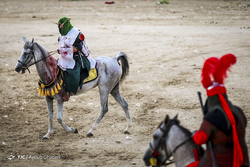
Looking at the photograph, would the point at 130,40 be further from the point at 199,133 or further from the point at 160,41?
the point at 199,133

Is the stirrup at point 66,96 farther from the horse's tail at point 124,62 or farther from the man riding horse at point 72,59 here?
the horse's tail at point 124,62

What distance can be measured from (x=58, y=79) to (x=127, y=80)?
379 centimetres

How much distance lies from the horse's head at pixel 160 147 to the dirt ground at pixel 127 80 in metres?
0.99

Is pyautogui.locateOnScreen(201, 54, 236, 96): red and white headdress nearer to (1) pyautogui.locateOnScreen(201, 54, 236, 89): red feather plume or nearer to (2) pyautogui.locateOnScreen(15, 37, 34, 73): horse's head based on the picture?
(1) pyautogui.locateOnScreen(201, 54, 236, 89): red feather plume

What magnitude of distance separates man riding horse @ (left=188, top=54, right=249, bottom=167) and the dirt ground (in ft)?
1.71

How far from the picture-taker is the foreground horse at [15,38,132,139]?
19.2 feet

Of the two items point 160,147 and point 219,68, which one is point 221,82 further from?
point 160,147

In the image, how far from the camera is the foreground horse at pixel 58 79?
5865mm

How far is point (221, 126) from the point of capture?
112 inches

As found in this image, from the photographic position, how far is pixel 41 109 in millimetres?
7812

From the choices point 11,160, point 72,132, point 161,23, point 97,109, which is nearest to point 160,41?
point 161,23

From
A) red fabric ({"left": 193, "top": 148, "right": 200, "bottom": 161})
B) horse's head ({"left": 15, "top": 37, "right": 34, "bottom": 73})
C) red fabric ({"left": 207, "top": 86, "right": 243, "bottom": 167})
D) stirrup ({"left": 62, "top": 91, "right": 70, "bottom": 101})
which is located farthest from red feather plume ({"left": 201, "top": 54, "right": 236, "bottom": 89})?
horse's head ({"left": 15, "top": 37, "right": 34, "bottom": 73})

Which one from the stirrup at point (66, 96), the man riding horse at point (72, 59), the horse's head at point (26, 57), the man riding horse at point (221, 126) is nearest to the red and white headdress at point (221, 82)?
the man riding horse at point (221, 126)

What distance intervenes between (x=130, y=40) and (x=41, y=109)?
276 inches
